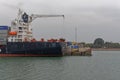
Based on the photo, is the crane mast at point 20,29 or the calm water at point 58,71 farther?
the crane mast at point 20,29

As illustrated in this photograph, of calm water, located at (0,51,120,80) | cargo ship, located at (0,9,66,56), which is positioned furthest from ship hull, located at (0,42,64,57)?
calm water, located at (0,51,120,80)

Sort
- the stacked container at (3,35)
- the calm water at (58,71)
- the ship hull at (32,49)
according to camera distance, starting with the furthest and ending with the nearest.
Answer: the stacked container at (3,35) → the ship hull at (32,49) → the calm water at (58,71)

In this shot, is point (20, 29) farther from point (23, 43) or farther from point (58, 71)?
point (58, 71)

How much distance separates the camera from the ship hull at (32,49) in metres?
62.0

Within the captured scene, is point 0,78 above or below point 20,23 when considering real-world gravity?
below

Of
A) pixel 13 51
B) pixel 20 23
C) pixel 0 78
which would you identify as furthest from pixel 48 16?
pixel 0 78

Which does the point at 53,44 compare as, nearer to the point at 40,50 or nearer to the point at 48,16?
the point at 40,50

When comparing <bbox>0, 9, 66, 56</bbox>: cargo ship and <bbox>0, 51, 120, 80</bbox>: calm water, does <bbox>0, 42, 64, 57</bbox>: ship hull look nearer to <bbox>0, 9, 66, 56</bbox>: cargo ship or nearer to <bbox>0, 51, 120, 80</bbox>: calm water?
<bbox>0, 9, 66, 56</bbox>: cargo ship

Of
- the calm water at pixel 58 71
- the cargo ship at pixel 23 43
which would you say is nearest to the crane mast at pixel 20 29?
the cargo ship at pixel 23 43

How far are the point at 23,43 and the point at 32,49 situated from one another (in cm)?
237

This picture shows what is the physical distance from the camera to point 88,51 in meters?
76.4

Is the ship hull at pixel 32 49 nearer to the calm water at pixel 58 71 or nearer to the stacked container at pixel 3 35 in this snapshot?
the stacked container at pixel 3 35

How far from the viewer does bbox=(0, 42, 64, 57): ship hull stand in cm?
6200

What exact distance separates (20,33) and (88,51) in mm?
19687
